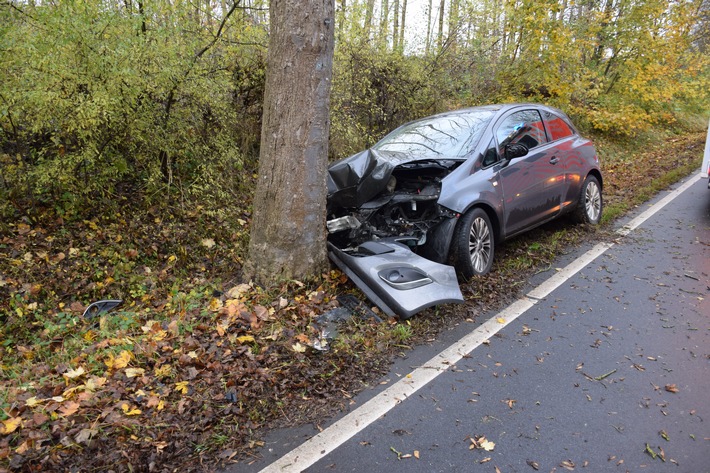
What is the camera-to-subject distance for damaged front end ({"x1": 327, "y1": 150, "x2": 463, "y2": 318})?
14.9 feet

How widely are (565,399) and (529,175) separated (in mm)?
3343

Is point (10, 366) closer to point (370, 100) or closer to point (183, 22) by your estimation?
point (183, 22)

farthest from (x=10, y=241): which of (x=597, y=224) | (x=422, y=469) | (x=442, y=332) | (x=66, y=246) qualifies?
(x=597, y=224)

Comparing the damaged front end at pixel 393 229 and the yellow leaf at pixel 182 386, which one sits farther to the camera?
the damaged front end at pixel 393 229

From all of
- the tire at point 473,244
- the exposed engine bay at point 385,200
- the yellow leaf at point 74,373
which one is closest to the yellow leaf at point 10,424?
the yellow leaf at point 74,373

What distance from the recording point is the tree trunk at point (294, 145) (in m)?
4.34

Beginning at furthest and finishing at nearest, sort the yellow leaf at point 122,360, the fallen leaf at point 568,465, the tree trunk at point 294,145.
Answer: the tree trunk at point 294,145 < the yellow leaf at point 122,360 < the fallen leaf at point 568,465

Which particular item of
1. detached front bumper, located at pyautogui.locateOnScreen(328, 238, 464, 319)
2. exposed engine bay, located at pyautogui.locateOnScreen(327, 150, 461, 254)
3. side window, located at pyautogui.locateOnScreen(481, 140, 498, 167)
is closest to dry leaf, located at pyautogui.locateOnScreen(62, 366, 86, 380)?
detached front bumper, located at pyautogui.locateOnScreen(328, 238, 464, 319)

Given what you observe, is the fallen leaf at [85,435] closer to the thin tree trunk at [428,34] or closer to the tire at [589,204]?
the tire at [589,204]

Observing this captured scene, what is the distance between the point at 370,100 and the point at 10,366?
24.1ft

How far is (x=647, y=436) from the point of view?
2932 millimetres

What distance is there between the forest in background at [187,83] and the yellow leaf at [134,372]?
322 centimetres

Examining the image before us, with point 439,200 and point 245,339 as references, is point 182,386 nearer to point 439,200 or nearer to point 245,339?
point 245,339

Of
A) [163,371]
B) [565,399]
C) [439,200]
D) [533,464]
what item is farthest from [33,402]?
[439,200]
